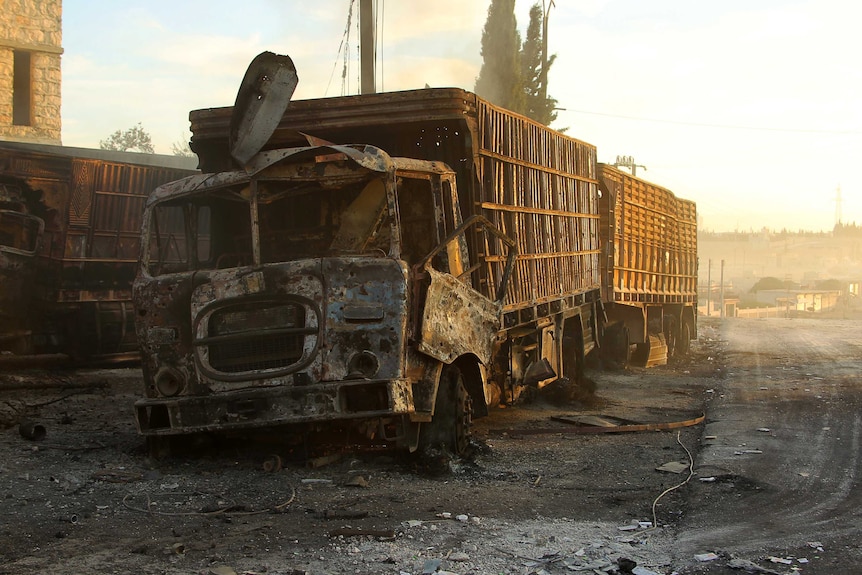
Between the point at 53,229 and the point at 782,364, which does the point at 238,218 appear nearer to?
the point at 53,229

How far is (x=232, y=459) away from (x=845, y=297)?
62332 mm

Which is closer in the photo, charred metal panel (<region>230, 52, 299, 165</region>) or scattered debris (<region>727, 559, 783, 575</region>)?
scattered debris (<region>727, 559, 783, 575</region>)

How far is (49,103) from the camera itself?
71.5 ft

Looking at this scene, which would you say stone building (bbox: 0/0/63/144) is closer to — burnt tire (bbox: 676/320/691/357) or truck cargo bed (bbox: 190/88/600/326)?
truck cargo bed (bbox: 190/88/600/326)

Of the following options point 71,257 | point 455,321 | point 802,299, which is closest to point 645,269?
point 71,257

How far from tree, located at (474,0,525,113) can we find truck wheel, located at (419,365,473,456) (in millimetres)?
28166

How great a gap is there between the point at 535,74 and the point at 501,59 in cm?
212

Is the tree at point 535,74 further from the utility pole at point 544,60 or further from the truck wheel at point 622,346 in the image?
the truck wheel at point 622,346

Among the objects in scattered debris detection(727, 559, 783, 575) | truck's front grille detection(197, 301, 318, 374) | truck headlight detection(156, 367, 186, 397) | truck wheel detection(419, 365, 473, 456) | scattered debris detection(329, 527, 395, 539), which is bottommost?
scattered debris detection(727, 559, 783, 575)

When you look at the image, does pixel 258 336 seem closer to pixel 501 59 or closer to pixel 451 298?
pixel 451 298

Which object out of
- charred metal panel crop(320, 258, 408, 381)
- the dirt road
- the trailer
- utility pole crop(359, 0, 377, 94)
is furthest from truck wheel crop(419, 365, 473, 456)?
utility pole crop(359, 0, 377, 94)

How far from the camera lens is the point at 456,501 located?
5781 mm

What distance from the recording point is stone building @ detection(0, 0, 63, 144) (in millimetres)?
20906

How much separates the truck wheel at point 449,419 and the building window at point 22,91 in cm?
1806
